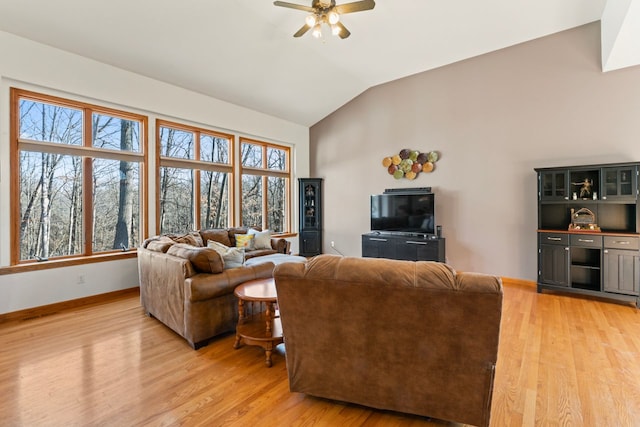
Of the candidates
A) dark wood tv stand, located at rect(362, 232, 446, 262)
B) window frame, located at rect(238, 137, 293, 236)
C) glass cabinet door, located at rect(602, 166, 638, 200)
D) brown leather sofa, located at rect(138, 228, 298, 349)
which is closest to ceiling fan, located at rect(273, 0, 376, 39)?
brown leather sofa, located at rect(138, 228, 298, 349)

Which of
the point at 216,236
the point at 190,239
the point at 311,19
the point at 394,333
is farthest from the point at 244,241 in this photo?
the point at 394,333

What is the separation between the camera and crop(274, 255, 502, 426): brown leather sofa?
150cm

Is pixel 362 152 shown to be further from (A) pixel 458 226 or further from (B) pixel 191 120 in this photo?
(B) pixel 191 120

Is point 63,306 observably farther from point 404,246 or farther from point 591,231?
point 591,231

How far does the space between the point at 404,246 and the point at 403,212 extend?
67 centimetres

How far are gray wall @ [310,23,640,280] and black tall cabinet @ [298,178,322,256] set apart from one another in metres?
1.08

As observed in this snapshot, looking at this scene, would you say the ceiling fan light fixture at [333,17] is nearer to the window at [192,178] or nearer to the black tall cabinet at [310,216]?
the window at [192,178]

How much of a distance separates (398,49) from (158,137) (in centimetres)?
421

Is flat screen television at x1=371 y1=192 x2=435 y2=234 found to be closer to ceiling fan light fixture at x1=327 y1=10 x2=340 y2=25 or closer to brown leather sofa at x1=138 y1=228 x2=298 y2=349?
brown leather sofa at x1=138 y1=228 x2=298 y2=349

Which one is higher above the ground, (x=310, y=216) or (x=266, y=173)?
(x=266, y=173)

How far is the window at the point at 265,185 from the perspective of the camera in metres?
6.32

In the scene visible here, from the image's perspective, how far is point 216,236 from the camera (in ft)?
16.0

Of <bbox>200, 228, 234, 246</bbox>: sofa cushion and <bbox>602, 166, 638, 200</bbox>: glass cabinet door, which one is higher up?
<bbox>602, 166, 638, 200</bbox>: glass cabinet door

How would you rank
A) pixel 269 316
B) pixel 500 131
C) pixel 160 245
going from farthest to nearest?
pixel 500 131 → pixel 160 245 → pixel 269 316
